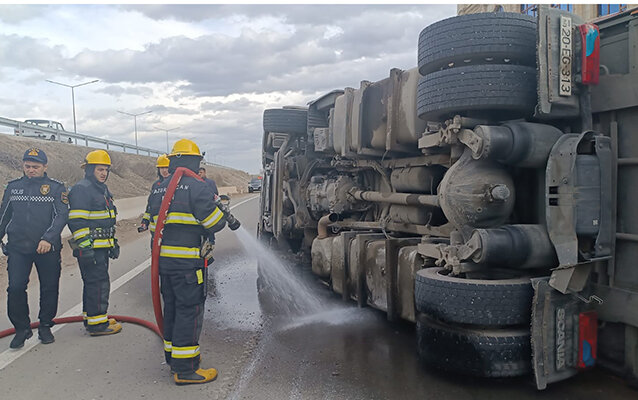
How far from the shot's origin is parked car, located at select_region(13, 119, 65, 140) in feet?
115

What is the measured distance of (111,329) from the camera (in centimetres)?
558

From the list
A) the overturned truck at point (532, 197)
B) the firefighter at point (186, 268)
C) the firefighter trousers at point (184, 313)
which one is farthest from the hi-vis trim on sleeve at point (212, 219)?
the overturned truck at point (532, 197)

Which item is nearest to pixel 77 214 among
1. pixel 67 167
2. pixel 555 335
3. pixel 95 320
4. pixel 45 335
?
pixel 95 320

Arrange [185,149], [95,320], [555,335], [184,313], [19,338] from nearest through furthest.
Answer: [555,335]
[184,313]
[185,149]
[19,338]
[95,320]

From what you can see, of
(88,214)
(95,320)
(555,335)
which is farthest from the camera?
(88,214)

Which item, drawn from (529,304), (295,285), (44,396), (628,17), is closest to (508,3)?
(295,285)

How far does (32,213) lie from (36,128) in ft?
118

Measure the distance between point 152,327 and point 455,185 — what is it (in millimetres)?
3484

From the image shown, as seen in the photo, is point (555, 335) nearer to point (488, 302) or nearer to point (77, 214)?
point (488, 302)

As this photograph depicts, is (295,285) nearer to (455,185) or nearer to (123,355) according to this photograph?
(123,355)

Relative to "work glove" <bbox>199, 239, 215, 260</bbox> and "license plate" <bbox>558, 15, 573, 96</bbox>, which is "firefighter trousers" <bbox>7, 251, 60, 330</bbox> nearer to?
"work glove" <bbox>199, 239, 215, 260</bbox>

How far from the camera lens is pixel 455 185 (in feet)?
13.1

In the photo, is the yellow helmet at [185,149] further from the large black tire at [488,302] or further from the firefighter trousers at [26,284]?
the large black tire at [488,302]

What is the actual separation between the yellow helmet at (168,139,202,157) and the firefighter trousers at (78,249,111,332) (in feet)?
5.62
